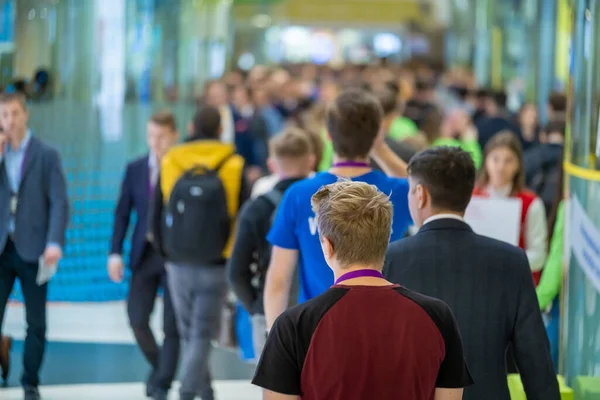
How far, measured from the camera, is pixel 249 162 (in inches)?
484

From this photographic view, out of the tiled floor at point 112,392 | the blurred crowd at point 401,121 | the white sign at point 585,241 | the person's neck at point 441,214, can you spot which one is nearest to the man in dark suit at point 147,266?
the tiled floor at point 112,392

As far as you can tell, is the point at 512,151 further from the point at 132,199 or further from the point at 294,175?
the point at 132,199

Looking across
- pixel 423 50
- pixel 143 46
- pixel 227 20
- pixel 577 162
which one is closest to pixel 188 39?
pixel 143 46

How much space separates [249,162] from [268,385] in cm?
940

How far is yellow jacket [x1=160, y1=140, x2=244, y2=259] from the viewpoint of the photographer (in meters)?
6.63

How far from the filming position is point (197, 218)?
6504mm

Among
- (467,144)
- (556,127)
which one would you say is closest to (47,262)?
(556,127)

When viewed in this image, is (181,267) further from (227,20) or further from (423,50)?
(423,50)

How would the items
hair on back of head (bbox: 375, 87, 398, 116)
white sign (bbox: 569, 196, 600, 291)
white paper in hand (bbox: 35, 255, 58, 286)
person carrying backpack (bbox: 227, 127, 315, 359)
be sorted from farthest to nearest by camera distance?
hair on back of head (bbox: 375, 87, 398, 116), white paper in hand (bbox: 35, 255, 58, 286), person carrying backpack (bbox: 227, 127, 315, 359), white sign (bbox: 569, 196, 600, 291)

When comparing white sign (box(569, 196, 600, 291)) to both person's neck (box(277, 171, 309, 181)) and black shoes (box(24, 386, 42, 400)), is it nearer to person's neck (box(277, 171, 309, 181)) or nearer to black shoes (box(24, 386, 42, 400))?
person's neck (box(277, 171, 309, 181))

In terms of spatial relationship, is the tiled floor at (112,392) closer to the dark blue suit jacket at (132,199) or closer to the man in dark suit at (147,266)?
the man in dark suit at (147,266)

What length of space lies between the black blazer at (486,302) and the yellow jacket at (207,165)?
116 inches

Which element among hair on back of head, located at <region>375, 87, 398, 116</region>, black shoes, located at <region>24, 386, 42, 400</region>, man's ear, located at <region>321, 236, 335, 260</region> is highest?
hair on back of head, located at <region>375, 87, 398, 116</region>

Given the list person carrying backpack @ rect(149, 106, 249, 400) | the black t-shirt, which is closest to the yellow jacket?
person carrying backpack @ rect(149, 106, 249, 400)
